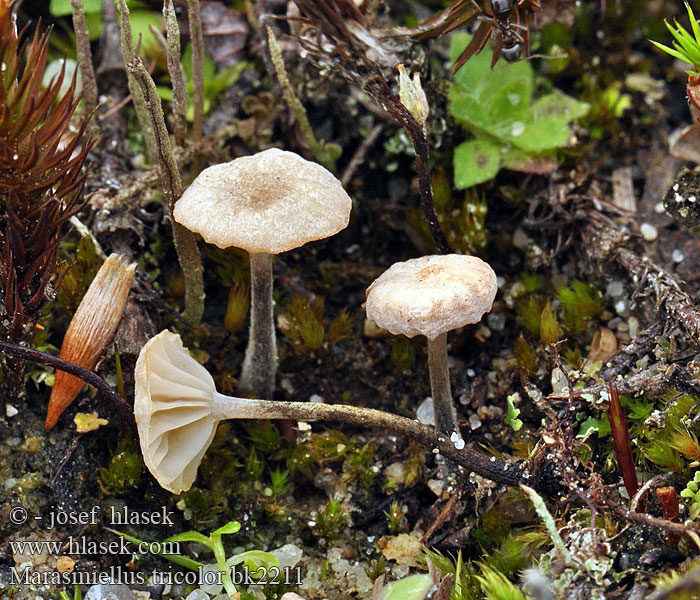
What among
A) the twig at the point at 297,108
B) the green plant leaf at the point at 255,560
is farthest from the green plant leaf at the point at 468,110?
the green plant leaf at the point at 255,560

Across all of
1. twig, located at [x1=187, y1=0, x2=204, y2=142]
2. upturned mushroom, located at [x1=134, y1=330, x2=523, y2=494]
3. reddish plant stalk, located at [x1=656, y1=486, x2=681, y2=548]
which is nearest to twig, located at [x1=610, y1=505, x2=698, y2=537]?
reddish plant stalk, located at [x1=656, y1=486, x2=681, y2=548]

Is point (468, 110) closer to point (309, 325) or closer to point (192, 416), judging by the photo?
point (309, 325)

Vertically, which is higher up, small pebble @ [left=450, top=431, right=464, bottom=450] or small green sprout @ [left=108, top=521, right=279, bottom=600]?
small pebble @ [left=450, top=431, right=464, bottom=450]

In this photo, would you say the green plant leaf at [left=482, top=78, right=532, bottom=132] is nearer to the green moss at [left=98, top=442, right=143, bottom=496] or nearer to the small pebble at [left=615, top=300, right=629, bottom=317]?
the small pebble at [left=615, top=300, right=629, bottom=317]

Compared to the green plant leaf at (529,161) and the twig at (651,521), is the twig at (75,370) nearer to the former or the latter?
the twig at (651,521)

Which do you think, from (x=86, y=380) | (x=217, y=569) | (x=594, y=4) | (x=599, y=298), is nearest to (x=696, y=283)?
(x=599, y=298)

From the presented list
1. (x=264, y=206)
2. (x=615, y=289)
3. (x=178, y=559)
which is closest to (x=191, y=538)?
(x=178, y=559)
